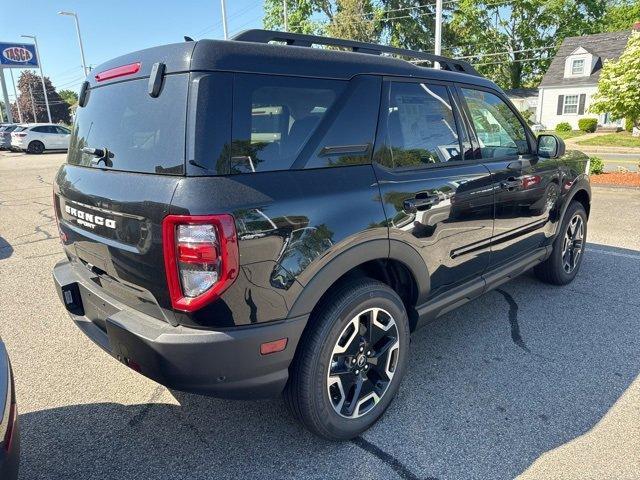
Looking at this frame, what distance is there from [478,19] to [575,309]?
43.7 meters

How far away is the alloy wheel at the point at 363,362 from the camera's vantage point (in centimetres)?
240

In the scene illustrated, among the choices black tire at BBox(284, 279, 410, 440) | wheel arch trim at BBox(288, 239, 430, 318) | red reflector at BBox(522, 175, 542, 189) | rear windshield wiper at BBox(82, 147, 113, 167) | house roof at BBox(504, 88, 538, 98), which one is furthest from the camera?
house roof at BBox(504, 88, 538, 98)

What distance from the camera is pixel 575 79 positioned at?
1350 inches

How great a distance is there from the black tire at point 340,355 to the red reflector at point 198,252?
66cm

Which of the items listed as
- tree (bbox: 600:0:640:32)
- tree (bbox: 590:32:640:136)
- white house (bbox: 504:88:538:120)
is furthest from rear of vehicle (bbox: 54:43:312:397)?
tree (bbox: 600:0:640:32)

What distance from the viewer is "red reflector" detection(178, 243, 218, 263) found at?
1833 millimetres

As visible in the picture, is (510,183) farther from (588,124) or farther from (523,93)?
(523,93)

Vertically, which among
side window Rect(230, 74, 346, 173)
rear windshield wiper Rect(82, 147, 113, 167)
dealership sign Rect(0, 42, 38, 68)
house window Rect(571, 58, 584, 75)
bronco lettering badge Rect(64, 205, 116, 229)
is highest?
dealership sign Rect(0, 42, 38, 68)

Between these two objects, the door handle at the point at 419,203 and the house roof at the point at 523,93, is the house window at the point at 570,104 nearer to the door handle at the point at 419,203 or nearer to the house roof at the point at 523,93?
the house roof at the point at 523,93

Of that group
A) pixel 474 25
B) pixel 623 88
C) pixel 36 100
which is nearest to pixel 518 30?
pixel 474 25

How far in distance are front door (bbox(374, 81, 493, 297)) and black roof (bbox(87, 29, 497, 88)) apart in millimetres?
216

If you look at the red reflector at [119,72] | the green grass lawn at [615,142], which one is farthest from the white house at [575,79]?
the red reflector at [119,72]

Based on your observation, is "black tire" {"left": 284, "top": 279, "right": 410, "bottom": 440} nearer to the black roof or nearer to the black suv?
the black suv

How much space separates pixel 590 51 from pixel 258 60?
1583 inches
